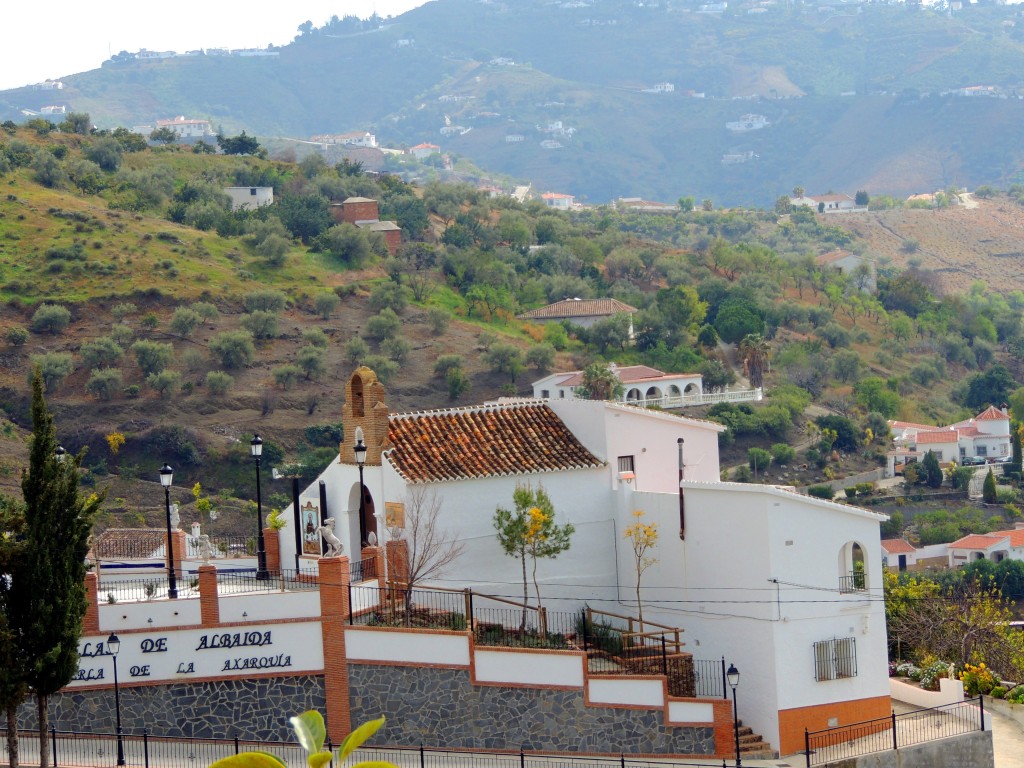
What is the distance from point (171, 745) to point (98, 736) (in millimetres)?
1107

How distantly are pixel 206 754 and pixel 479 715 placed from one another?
13.8ft

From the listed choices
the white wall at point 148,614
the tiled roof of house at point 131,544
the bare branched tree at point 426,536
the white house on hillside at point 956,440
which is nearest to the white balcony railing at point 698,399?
the white house on hillside at point 956,440

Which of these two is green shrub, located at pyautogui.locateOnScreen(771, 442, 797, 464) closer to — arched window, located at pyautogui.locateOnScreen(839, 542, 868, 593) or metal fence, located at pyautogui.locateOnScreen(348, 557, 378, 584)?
arched window, located at pyautogui.locateOnScreen(839, 542, 868, 593)

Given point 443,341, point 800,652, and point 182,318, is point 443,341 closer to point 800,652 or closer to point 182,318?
point 182,318

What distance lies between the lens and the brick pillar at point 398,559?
86.7ft

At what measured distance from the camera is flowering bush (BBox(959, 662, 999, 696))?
2798 centimetres

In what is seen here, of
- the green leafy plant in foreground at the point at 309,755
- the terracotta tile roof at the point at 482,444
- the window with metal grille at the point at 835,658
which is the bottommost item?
the window with metal grille at the point at 835,658

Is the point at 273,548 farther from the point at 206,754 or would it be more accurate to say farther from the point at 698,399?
the point at 698,399

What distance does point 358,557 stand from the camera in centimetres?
2870

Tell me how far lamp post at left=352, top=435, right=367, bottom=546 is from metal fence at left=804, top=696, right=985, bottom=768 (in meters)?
8.45

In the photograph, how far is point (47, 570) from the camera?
2047 cm

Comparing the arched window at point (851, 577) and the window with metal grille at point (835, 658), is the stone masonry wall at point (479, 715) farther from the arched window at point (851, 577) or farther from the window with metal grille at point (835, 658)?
the arched window at point (851, 577)

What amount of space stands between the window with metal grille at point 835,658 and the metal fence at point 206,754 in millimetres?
2816

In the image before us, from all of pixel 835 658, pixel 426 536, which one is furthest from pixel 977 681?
→ pixel 426 536
